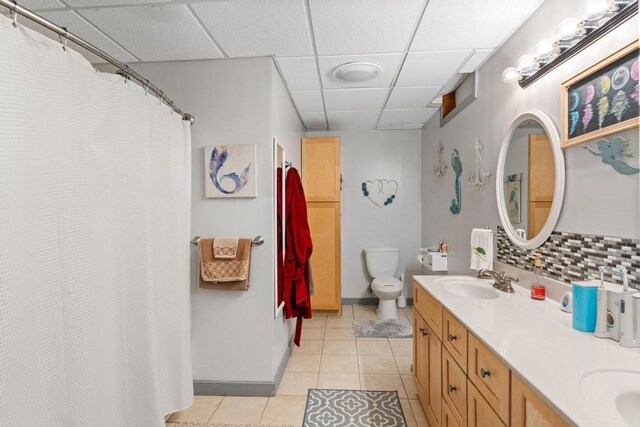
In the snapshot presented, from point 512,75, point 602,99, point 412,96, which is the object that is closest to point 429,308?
point 602,99

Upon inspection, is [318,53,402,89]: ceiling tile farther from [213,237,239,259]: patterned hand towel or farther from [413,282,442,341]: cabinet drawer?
[413,282,442,341]: cabinet drawer

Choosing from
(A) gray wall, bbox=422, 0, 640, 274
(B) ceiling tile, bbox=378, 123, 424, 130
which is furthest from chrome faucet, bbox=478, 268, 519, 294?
(B) ceiling tile, bbox=378, 123, 424, 130

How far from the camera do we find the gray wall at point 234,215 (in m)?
2.13

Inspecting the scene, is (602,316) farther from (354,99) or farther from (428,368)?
(354,99)

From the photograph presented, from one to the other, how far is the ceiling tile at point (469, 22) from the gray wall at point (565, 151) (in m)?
0.09

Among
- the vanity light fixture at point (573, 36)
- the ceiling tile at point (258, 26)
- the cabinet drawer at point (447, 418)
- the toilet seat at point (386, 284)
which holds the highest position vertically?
the ceiling tile at point (258, 26)

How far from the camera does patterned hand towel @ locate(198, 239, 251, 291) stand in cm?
203

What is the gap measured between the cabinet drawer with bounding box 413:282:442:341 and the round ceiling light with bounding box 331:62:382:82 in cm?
157

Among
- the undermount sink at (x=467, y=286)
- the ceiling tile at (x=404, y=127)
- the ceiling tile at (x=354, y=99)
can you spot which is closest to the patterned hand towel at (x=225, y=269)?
the undermount sink at (x=467, y=286)

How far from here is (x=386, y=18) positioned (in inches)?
66.5

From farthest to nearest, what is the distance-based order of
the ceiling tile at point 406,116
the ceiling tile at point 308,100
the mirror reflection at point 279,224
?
the ceiling tile at point 406,116 < the ceiling tile at point 308,100 < the mirror reflection at point 279,224

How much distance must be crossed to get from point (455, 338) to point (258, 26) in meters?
1.93

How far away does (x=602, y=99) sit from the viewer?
121 cm

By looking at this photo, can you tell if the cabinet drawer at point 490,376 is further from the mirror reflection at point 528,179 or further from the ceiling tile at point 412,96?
the ceiling tile at point 412,96
